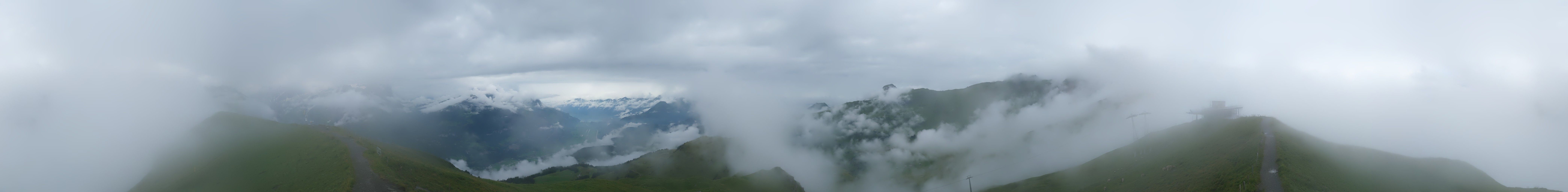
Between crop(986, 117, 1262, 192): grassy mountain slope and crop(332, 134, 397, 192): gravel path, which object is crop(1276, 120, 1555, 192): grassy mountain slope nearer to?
crop(986, 117, 1262, 192): grassy mountain slope

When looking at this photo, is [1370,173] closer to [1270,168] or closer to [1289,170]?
[1270,168]

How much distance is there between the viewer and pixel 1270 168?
119938mm

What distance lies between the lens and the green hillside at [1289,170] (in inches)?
4488

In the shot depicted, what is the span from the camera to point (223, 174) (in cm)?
16425

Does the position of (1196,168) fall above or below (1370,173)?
above

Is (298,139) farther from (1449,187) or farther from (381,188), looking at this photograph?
(1449,187)

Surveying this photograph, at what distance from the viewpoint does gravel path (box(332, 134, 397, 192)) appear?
326ft

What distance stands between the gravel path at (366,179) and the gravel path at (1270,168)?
156 meters

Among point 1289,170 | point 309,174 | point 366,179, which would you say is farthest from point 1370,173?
point 309,174

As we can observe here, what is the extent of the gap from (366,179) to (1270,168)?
180 metres

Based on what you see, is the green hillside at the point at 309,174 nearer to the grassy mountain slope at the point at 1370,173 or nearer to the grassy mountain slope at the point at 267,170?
the grassy mountain slope at the point at 267,170

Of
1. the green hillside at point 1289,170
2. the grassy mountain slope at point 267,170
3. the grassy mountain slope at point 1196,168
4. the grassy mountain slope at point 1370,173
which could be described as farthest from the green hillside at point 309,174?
the grassy mountain slope at point 1370,173

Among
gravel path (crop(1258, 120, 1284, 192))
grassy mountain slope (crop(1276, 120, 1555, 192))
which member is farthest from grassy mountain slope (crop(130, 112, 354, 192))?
grassy mountain slope (crop(1276, 120, 1555, 192))

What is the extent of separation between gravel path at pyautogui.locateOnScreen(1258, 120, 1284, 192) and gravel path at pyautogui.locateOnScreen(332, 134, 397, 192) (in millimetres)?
156160
